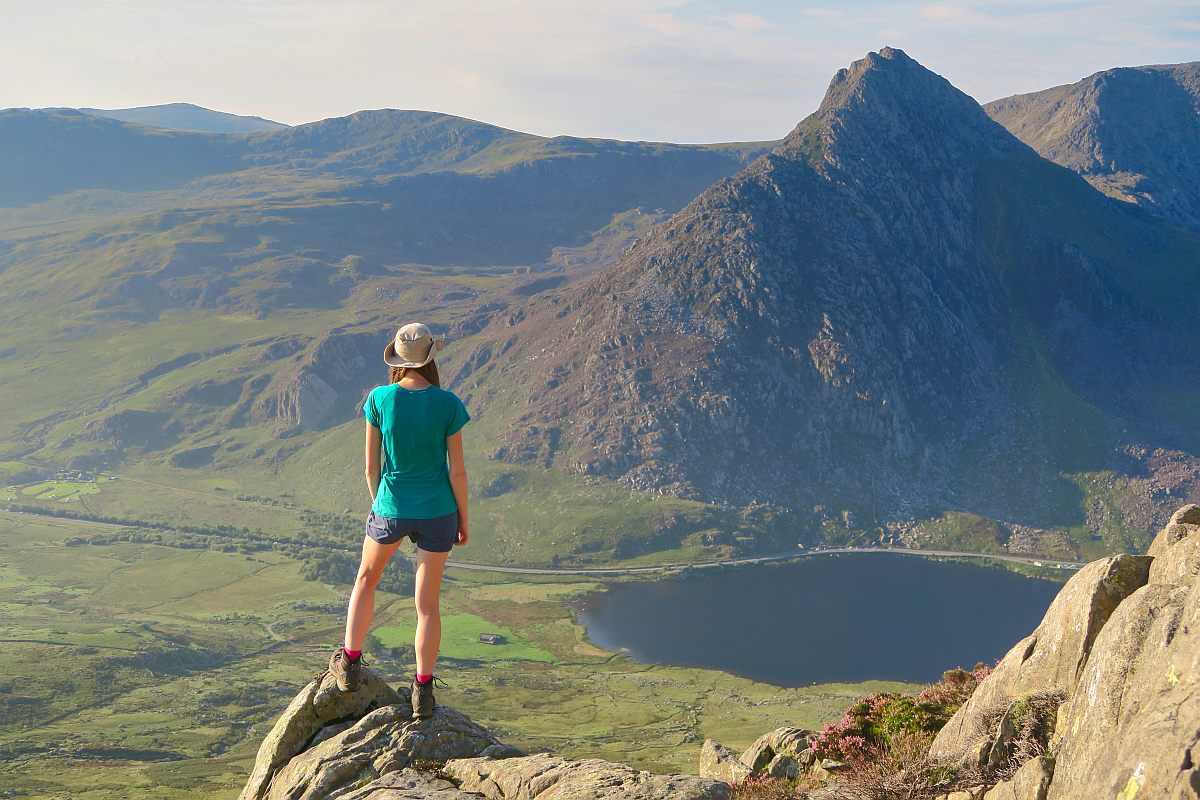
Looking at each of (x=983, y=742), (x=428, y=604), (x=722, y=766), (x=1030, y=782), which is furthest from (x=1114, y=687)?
(x=428, y=604)

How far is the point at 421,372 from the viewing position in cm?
1644

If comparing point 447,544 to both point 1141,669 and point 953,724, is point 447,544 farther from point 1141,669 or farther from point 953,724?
point 1141,669

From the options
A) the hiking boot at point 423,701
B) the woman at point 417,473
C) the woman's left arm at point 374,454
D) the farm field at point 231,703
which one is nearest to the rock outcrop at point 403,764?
the hiking boot at point 423,701

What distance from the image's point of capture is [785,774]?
17094 mm

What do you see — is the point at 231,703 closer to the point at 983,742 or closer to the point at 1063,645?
the point at 983,742

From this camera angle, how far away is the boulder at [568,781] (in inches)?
563

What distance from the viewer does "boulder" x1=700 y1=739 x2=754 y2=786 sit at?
18.7 meters

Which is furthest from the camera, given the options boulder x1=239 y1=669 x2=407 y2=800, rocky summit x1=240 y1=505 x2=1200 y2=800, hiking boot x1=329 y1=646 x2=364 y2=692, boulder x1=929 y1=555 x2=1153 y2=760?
boulder x1=239 y1=669 x2=407 y2=800

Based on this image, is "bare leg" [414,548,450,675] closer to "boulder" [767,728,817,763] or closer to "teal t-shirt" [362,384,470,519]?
"teal t-shirt" [362,384,470,519]

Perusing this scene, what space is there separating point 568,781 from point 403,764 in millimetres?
4363

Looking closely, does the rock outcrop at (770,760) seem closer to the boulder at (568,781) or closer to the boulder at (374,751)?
the boulder at (568,781)

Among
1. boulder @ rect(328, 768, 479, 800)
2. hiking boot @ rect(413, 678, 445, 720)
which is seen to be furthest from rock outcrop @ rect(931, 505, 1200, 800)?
hiking boot @ rect(413, 678, 445, 720)

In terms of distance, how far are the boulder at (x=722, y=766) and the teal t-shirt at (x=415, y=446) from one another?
9.08 m

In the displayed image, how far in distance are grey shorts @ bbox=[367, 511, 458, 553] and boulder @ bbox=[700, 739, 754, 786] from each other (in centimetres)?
824
